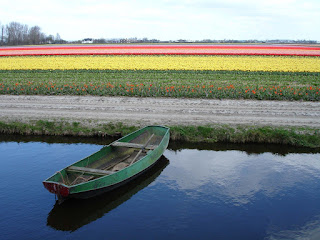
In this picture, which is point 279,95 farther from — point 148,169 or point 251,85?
point 148,169

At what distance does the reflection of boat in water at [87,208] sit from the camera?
905cm

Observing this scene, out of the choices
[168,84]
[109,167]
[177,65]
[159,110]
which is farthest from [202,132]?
[177,65]

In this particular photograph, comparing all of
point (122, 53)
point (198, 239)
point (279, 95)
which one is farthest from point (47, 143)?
point (122, 53)

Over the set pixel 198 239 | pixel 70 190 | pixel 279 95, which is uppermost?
pixel 279 95

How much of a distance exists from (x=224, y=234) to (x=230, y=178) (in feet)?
10.4

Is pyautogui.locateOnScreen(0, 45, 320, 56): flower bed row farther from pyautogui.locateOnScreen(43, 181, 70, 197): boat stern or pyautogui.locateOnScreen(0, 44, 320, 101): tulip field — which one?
pyautogui.locateOnScreen(43, 181, 70, 197): boat stern

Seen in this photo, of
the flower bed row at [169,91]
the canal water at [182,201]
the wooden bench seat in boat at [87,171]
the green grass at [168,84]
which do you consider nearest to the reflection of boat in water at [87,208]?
the canal water at [182,201]

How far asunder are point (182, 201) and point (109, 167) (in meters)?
3.05

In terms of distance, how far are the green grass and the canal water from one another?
320 inches

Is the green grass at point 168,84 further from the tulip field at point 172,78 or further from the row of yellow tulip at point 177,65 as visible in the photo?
the row of yellow tulip at point 177,65

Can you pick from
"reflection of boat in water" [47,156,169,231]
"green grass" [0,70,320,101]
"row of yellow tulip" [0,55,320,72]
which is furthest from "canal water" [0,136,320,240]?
"row of yellow tulip" [0,55,320,72]

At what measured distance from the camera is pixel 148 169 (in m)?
12.2

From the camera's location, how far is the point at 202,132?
15438mm

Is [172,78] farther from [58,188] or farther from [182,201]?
[58,188]
